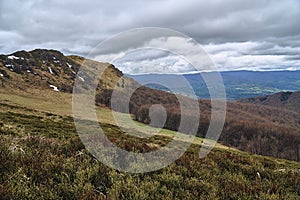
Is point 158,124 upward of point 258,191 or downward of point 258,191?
downward

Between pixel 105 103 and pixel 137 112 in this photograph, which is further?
pixel 105 103

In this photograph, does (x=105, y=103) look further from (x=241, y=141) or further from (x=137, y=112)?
(x=241, y=141)

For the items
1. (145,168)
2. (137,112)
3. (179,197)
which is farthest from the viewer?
(137,112)

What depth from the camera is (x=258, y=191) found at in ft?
21.3

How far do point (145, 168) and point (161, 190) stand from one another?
160 cm

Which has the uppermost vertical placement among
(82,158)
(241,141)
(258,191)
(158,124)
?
(82,158)

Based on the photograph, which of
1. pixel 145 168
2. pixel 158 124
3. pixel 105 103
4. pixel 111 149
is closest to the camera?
pixel 145 168

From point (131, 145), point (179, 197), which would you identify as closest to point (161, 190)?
point (179, 197)

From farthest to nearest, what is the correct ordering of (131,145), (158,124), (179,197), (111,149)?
(158,124) → (131,145) → (111,149) → (179,197)

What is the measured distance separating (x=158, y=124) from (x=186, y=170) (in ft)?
426

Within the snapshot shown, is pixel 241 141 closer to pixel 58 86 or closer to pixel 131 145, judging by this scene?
pixel 58 86

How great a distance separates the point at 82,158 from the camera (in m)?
7.94

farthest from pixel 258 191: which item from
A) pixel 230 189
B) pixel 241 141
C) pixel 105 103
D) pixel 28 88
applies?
pixel 105 103

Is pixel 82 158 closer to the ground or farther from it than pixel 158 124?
farther from it
